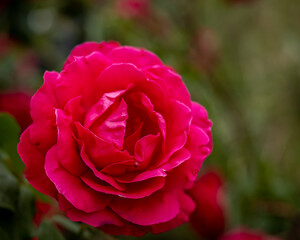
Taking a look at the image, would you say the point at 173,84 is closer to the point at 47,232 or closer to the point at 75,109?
the point at 75,109

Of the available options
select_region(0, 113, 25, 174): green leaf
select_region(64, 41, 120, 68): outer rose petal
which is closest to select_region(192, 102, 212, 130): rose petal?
select_region(64, 41, 120, 68): outer rose petal

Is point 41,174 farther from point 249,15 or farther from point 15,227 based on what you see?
point 249,15

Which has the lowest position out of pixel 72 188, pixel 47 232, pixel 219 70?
pixel 219 70

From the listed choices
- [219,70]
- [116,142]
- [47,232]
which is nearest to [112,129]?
[116,142]

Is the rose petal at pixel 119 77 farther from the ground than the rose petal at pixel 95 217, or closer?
farther from the ground

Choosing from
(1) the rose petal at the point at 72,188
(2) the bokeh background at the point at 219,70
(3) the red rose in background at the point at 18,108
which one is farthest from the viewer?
(2) the bokeh background at the point at 219,70

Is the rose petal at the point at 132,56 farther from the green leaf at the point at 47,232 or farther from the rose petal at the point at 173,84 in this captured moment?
the green leaf at the point at 47,232

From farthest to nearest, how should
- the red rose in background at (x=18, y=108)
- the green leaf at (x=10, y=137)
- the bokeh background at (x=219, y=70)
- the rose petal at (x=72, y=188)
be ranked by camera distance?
the bokeh background at (x=219, y=70) < the red rose in background at (x=18, y=108) < the green leaf at (x=10, y=137) < the rose petal at (x=72, y=188)

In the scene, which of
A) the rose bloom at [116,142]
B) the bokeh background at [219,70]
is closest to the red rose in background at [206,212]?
the bokeh background at [219,70]
